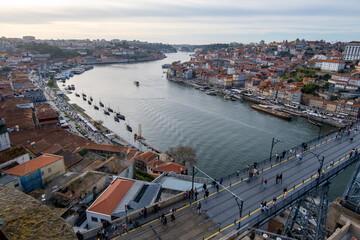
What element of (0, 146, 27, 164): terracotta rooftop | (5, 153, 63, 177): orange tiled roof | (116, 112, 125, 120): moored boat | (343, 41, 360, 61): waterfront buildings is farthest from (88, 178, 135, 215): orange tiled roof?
(343, 41, 360, 61): waterfront buildings

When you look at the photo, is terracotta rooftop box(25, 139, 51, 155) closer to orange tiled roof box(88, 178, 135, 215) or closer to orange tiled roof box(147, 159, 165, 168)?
orange tiled roof box(147, 159, 165, 168)

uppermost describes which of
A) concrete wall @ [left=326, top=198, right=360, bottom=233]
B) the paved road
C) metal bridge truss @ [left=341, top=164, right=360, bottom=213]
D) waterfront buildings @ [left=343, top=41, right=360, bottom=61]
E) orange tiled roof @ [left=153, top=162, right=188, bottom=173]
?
waterfront buildings @ [left=343, top=41, right=360, bottom=61]

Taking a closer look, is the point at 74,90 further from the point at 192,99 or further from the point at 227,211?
the point at 227,211

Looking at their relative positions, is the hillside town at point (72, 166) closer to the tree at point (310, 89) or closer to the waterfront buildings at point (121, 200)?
the waterfront buildings at point (121, 200)

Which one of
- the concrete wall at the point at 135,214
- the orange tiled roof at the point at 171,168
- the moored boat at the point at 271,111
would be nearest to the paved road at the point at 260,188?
the concrete wall at the point at 135,214

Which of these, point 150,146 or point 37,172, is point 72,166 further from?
point 150,146

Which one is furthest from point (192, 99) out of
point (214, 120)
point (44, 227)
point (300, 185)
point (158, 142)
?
point (44, 227)
